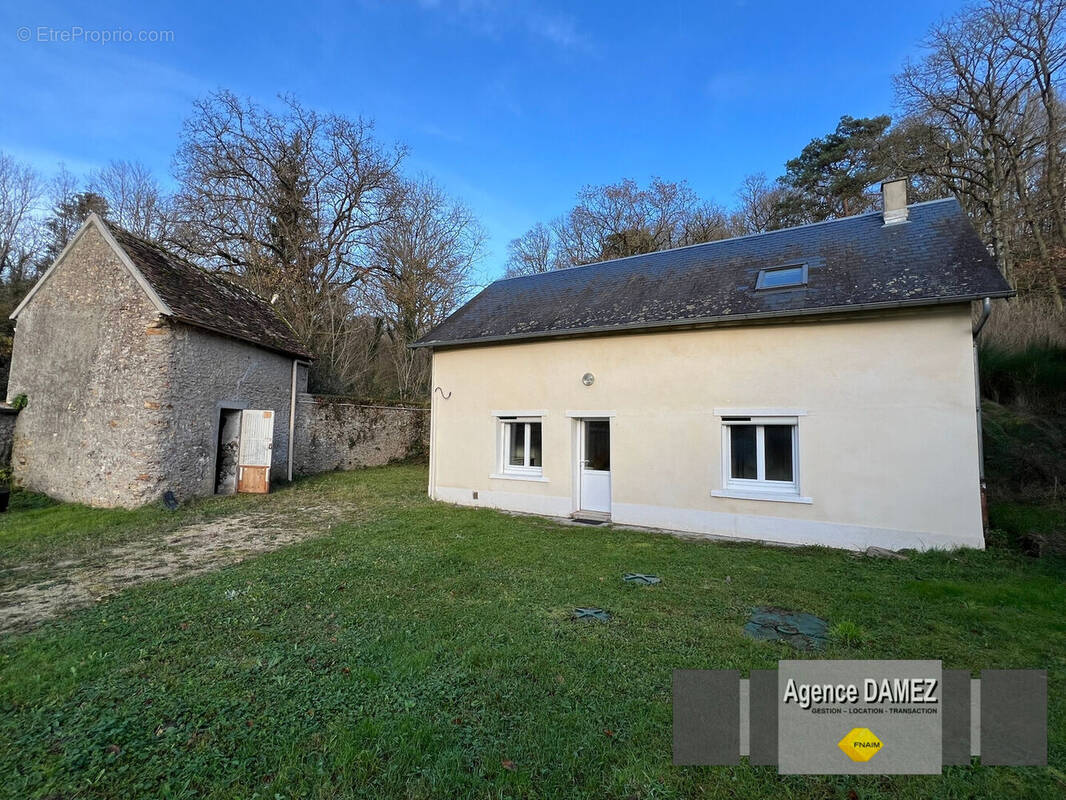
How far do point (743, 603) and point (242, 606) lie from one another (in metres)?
4.93

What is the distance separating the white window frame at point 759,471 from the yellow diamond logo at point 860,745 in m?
5.28

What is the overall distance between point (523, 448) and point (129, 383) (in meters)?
8.30

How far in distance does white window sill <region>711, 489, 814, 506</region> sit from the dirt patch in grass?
22.2 feet

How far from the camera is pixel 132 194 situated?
65.6ft

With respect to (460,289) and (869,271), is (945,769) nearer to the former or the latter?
(869,271)

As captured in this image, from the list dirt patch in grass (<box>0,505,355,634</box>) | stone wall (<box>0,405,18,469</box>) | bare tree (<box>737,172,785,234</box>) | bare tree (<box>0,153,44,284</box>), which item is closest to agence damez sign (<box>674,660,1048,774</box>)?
dirt patch in grass (<box>0,505,355,634</box>)

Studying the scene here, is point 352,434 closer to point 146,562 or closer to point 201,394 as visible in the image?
point 201,394

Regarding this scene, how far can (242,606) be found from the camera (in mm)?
4488

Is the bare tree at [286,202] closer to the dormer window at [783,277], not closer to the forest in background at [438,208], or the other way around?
the forest in background at [438,208]

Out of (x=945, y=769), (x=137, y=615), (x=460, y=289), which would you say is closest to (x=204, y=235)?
(x=460, y=289)

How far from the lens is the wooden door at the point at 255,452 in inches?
448

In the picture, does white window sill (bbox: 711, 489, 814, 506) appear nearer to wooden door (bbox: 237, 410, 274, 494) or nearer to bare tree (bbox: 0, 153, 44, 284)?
wooden door (bbox: 237, 410, 274, 494)

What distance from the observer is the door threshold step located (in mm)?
8789

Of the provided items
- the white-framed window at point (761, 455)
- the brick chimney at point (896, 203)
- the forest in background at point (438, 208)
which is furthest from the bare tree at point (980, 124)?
the white-framed window at point (761, 455)
